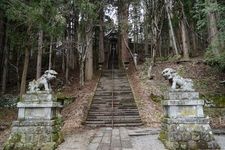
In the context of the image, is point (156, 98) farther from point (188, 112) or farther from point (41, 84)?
point (41, 84)

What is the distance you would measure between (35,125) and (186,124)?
159 inches

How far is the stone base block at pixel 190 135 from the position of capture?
25.4 ft

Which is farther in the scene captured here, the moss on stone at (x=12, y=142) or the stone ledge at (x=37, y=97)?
the stone ledge at (x=37, y=97)

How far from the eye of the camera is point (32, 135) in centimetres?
801

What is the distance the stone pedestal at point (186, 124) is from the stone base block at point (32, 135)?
3162 millimetres

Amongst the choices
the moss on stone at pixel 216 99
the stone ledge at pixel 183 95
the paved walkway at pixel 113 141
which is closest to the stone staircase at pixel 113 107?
the paved walkway at pixel 113 141

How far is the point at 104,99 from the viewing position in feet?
53.3

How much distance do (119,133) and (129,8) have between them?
1388 centimetres

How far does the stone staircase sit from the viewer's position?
13.2m

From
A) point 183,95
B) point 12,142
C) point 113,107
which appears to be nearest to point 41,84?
point 12,142

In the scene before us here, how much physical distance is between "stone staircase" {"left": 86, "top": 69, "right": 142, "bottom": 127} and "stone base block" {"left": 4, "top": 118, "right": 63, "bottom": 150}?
4.88 m

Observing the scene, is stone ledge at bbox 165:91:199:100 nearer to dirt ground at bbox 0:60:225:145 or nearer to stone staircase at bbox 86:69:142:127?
dirt ground at bbox 0:60:225:145

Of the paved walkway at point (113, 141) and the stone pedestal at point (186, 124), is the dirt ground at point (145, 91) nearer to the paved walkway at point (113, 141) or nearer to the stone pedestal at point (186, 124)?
the paved walkway at point (113, 141)

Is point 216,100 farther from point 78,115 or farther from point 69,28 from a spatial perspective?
point 69,28
